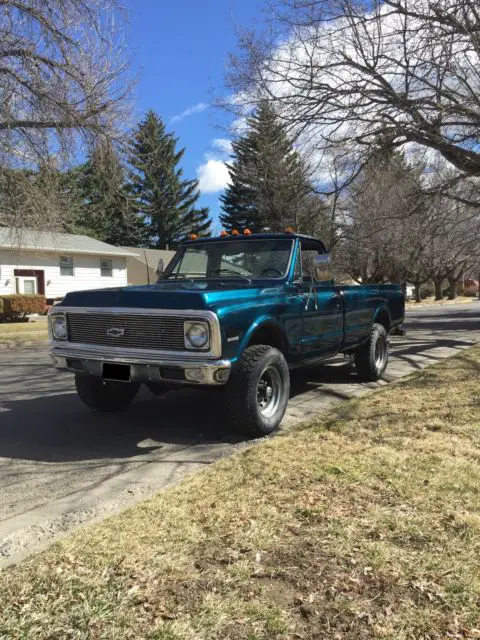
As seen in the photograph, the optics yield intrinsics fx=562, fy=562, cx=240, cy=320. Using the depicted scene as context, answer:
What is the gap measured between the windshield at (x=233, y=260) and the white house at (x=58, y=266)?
56.3 feet

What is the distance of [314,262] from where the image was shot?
6316mm

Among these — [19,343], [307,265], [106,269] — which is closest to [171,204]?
[106,269]

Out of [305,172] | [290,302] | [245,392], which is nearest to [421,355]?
[305,172]

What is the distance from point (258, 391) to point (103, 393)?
6.41ft

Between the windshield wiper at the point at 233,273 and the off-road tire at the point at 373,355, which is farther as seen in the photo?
the off-road tire at the point at 373,355

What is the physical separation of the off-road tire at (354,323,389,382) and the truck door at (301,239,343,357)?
117 cm

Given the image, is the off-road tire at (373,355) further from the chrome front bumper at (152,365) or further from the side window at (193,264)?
the chrome front bumper at (152,365)

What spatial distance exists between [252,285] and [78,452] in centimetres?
236

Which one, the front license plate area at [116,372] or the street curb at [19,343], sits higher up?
the front license plate area at [116,372]

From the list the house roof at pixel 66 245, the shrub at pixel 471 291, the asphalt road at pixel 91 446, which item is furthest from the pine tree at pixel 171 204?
the asphalt road at pixel 91 446

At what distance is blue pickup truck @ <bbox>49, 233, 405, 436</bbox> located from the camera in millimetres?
4797

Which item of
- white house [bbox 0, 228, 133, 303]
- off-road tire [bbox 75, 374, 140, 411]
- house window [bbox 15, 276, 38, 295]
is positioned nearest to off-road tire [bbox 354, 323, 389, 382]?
off-road tire [bbox 75, 374, 140, 411]

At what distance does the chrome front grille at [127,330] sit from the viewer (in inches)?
192

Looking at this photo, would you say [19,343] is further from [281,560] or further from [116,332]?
[281,560]
